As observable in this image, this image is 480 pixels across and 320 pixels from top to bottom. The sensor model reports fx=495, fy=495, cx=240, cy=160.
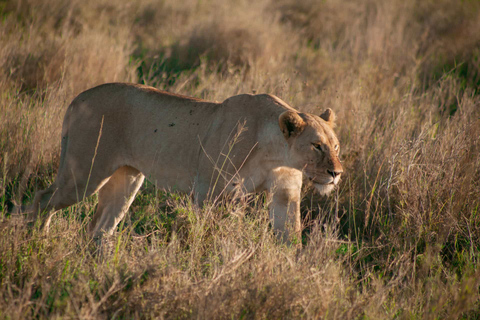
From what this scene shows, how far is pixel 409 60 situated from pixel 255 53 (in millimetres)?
2790

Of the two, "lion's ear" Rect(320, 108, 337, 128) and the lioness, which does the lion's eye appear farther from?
"lion's ear" Rect(320, 108, 337, 128)

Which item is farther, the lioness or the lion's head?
the lioness

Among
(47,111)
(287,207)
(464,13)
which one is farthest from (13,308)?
(464,13)

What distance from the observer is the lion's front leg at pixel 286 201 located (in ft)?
13.1

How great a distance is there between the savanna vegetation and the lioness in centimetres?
23

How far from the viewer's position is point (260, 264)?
2.97m

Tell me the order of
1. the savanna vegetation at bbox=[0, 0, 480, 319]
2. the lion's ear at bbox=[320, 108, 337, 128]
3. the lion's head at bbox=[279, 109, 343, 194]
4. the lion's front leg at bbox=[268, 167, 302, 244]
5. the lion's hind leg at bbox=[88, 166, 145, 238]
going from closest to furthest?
the savanna vegetation at bbox=[0, 0, 480, 319], the lion's head at bbox=[279, 109, 343, 194], the lion's front leg at bbox=[268, 167, 302, 244], the lion's ear at bbox=[320, 108, 337, 128], the lion's hind leg at bbox=[88, 166, 145, 238]

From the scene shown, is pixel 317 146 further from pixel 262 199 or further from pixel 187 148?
pixel 262 199

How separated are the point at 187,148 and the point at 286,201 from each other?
0.94 metres

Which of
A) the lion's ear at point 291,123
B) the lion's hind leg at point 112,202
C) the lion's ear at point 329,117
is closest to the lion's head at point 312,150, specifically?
the lion's ear at point 291,123

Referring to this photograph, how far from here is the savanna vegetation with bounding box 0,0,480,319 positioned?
2.80 m

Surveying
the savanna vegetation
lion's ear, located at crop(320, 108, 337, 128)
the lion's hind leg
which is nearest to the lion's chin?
the savanna vegetation

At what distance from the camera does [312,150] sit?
12.1 ft

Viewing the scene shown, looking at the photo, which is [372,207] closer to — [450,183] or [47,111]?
[450,183]
